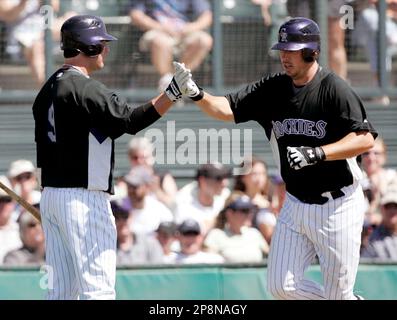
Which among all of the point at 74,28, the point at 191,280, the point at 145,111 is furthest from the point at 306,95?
the point at 191,280

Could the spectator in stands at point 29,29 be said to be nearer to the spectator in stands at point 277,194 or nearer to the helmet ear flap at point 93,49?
the spectator in stands at point 277,194

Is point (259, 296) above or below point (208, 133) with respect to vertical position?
below

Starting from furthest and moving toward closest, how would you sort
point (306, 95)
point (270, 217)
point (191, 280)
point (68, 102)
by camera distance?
point (270, 217)
point (191, 280)
point (306, 95)
point (68, 102)

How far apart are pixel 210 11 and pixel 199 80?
0.62 meters

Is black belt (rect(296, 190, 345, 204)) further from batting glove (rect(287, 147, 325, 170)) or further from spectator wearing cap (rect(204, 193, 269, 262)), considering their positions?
spectator wearing cap (rect(204, 193, 269, 262))

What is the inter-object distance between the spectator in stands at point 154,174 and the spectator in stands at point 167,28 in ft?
2.30

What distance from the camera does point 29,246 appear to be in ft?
28.5

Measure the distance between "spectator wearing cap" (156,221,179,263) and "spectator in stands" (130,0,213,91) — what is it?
1651 mm

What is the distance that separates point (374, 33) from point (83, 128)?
4.77 meters

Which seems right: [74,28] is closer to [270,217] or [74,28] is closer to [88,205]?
[88,205]

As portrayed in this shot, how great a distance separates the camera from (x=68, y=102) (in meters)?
6.08

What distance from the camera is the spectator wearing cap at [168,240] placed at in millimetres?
8734

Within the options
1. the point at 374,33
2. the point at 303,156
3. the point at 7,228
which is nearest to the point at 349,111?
the point at 303,156

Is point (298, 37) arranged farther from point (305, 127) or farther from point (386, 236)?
point (386, 236)
